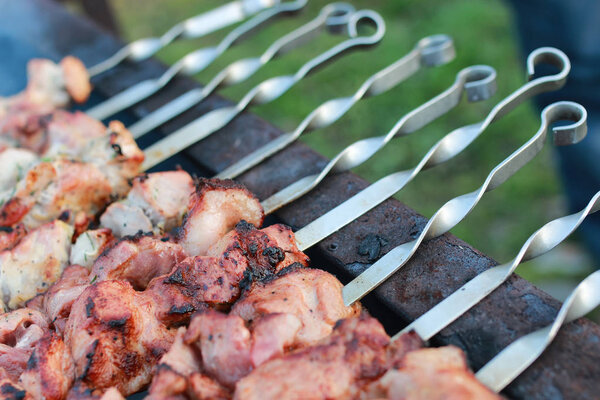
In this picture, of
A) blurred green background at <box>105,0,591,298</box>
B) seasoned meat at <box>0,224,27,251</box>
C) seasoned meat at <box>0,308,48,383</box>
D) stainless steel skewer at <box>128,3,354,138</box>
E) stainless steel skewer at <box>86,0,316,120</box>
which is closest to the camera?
seasoned meat at <box>0,308,48,383</box>

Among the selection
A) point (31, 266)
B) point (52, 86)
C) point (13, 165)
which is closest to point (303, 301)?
point (31, 266)

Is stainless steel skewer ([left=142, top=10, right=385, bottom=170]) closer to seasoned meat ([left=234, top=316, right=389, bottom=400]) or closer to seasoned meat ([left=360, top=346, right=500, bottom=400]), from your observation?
seasoned meat ([left=234, top=316, right=389, bottom=400])

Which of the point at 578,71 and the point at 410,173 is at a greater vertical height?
the point at 410,173

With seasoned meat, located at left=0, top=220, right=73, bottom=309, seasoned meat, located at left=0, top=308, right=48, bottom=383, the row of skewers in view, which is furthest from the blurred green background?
seasoned meat, located at left=0, top=308, right=48, bottom=383

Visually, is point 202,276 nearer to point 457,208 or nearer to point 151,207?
point 151,207

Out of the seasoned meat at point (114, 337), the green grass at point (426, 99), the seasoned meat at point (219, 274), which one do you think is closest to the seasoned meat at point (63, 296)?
the seasoned meat at point (114, 337)
